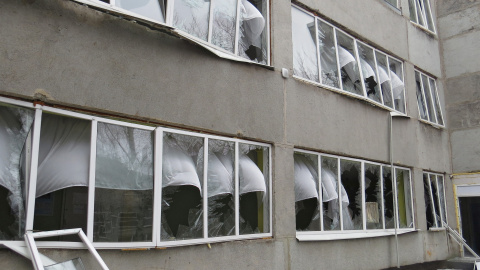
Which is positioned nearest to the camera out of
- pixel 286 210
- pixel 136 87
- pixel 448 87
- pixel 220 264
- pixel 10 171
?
pixel 10 171

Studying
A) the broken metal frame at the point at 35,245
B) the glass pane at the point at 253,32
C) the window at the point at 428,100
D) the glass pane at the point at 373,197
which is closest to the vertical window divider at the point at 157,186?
the broken metal frame at the point at 35,245

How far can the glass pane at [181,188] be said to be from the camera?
5.25 m

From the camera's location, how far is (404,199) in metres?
10.1

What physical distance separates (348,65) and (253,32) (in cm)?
272

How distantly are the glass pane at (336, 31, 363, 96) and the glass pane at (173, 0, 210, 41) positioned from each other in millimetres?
3538

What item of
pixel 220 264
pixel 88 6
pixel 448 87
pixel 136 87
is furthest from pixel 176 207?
pixel 448 87

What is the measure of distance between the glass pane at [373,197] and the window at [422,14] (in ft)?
16.9

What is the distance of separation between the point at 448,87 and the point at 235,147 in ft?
28.8

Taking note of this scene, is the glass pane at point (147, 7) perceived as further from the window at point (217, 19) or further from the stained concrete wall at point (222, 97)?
the stained concrete wall at point (222, 97)

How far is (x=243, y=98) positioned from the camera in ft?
21.1

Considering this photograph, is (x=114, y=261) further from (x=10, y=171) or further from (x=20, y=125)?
(x=20, y=125)

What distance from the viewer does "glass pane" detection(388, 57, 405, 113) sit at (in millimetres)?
10242

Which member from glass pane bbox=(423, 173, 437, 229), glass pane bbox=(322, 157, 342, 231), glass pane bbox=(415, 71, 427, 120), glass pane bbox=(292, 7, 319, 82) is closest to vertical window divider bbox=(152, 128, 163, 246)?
glass pane bbox=(292, 7, 319, 82)

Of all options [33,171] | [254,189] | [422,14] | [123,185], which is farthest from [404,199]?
[33,171]
